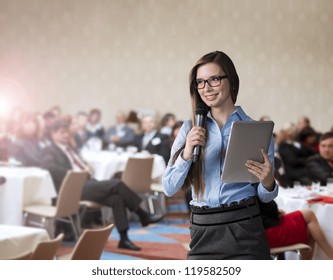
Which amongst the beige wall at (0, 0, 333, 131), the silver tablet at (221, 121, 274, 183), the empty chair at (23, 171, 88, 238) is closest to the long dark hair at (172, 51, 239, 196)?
the silver tablet at (221, 121, 274, 183)

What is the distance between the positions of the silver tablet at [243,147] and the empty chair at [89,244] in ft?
4.31

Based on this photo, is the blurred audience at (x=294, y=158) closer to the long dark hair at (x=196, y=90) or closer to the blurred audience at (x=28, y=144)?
the blurred audience at (x=28, y=144)

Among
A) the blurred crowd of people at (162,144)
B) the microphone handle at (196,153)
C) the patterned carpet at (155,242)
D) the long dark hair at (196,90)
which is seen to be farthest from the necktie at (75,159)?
the microphone handle at (196,153)

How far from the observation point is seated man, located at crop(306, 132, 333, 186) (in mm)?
5887

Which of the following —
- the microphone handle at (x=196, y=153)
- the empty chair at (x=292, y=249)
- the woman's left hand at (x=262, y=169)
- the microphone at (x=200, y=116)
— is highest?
the microphone at (x=200, y=116)

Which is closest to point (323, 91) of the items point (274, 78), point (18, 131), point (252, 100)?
point (274, 78)

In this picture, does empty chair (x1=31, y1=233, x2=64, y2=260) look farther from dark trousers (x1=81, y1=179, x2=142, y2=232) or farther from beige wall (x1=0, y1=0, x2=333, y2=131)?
beige wall (x1=0, y1=0, x2=333, y2=131)

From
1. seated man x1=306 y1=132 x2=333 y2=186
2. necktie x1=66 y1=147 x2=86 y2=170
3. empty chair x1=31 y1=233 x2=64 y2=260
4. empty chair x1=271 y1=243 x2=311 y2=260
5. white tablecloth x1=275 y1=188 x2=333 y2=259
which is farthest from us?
necktie x1=66 y1=147 x2=86 y2=170

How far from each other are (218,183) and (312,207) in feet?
8.40

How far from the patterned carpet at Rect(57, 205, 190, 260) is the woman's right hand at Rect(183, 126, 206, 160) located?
9.69 ft

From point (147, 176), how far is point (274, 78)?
4889 mm

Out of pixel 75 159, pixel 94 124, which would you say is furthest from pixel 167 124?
pixel 75 159

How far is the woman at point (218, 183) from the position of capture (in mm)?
2084

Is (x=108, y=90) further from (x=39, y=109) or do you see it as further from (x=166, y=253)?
(x=166, y=253)
